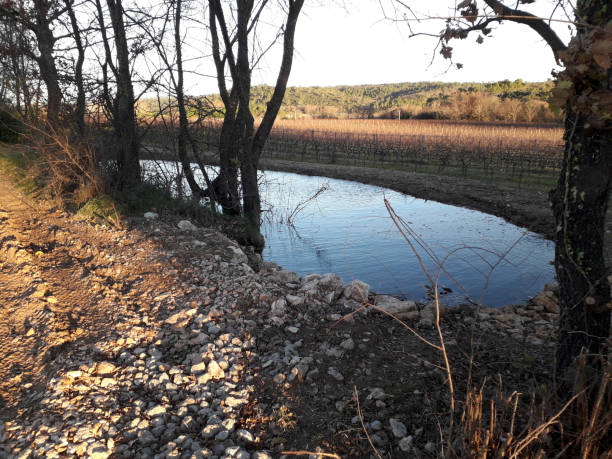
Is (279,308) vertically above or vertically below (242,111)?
below

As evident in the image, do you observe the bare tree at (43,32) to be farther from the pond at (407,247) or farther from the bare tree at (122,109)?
the pond at (407,247)

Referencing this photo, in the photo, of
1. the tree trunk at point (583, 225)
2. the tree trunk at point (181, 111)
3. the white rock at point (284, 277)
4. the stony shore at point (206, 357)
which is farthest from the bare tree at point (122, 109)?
the tree trunk at point (583, 225)

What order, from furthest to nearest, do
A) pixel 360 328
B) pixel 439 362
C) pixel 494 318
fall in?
pixel 494 318, pixel 360 328, pixel 439 362

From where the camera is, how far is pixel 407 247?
865cm

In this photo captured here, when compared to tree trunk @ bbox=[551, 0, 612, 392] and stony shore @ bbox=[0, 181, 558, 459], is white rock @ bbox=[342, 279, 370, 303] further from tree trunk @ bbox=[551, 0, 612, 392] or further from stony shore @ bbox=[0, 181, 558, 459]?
tree trunk @ bbox=[551, 0, 612, 392]

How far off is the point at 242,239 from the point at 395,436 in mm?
5789

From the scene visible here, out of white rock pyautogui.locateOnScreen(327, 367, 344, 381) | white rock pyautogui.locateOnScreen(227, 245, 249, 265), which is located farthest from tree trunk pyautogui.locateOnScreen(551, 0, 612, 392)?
white rock pyautogui.locateOnScreen(227, 245, 249, 265)

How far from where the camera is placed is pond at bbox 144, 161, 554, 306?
6715 mm

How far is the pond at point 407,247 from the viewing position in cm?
671

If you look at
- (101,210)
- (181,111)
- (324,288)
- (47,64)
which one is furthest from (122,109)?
(324,288)

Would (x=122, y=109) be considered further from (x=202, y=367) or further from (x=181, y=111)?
(x=202, y=367)

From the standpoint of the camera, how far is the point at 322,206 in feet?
41.2

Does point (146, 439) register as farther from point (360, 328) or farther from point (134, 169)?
point (134, 169)

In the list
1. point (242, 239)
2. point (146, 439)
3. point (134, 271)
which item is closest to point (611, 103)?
point (146, 439)
